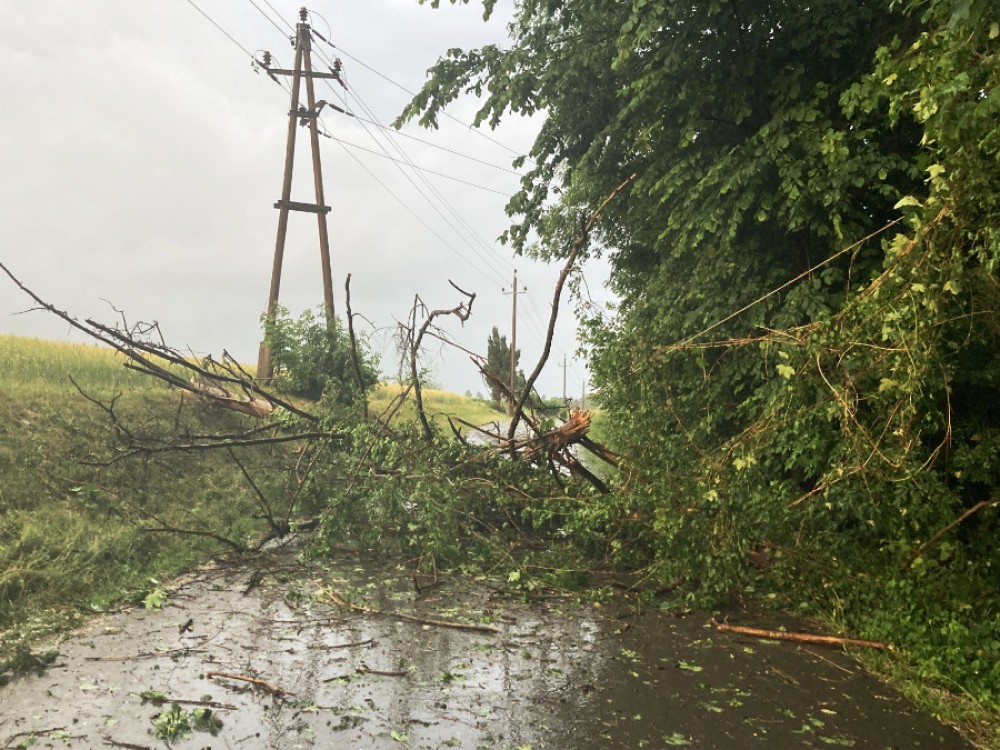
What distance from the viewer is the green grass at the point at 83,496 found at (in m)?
7.29

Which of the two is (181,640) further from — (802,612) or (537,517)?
(802,612)

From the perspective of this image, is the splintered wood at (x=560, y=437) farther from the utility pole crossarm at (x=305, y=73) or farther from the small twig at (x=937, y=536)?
the utility pole crossarm at (x=305, y=73)

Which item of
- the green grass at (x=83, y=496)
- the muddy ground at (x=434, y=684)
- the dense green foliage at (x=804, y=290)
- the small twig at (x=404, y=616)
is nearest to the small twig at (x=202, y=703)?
the muddy ground at (x=434, y=684)

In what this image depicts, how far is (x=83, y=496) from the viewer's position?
9.88 metres

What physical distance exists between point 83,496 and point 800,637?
854 centimetres

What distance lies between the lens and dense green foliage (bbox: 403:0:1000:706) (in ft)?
17.9

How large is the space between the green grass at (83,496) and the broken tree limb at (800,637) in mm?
5571

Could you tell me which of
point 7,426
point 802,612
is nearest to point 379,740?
point 802,612

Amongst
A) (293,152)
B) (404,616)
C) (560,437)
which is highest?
(293,152)

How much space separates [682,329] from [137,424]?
9.02m

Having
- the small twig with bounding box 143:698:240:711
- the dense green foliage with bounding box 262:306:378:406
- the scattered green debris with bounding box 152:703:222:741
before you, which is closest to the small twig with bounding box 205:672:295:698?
the small twig with bounding box 143:698:240:711

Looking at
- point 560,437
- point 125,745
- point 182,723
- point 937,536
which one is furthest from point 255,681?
point 937,536

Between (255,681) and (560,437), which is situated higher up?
(560,437)

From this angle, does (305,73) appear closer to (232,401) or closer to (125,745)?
(232,401)
